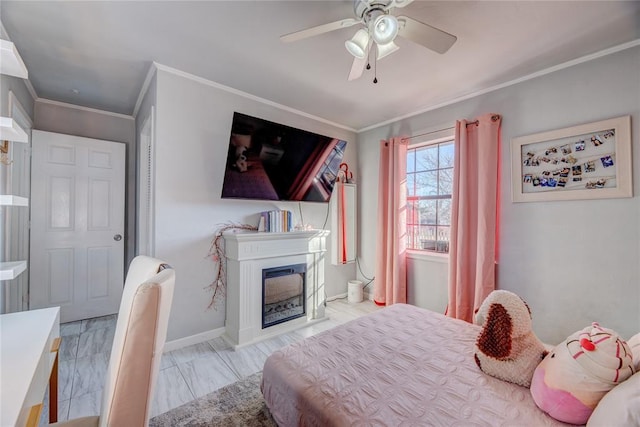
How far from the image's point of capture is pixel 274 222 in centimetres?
284

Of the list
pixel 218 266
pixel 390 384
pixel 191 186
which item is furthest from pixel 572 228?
pixel 191 186

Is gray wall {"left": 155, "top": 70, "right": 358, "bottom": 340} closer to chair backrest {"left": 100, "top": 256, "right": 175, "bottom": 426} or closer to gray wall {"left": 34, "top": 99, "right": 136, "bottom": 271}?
gray wall {"left": 34, "top": 99, "right": 136, "bottom": 271}

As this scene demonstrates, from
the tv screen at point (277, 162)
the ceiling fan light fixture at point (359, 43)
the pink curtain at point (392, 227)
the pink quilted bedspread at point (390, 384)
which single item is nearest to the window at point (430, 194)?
the pink curtain at point (392, 227)

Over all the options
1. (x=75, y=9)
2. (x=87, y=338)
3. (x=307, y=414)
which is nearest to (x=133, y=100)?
(x=75, y=9)

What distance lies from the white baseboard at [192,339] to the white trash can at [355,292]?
1.75 m

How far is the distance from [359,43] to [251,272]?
206cm

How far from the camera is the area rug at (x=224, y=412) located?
1519 millimetres

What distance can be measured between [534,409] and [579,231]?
1.76 meters

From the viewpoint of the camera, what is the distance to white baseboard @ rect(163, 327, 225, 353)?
2326 millimetres

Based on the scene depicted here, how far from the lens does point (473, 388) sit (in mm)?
1205

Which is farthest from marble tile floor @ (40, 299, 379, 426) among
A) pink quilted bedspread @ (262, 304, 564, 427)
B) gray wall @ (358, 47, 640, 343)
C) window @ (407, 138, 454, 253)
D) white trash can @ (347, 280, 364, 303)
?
gray wall @ (358, 47, 640, 343)

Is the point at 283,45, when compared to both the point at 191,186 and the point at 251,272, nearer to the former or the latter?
the point at 191,186

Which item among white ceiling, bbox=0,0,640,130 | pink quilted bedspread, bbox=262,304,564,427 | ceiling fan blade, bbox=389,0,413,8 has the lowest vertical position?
pink quilted bedspread, bbox=262,304,564,427

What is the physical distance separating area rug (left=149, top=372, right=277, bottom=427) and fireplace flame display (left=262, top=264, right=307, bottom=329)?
33.8 inches
